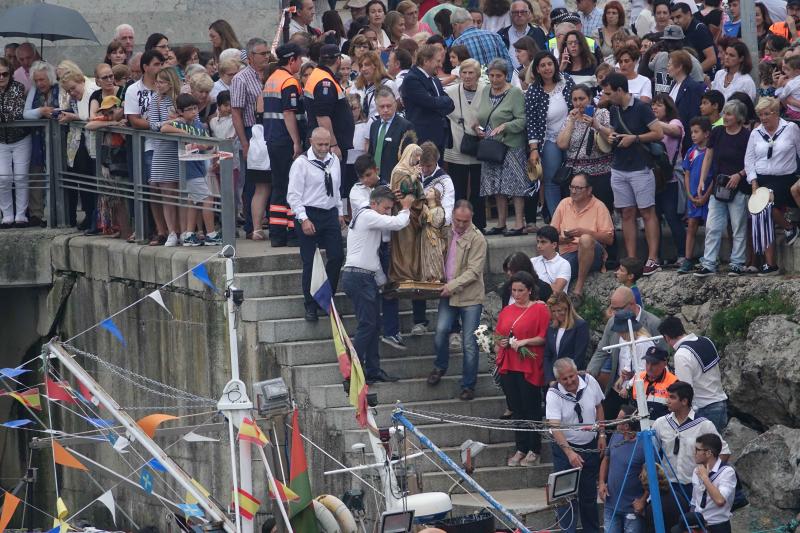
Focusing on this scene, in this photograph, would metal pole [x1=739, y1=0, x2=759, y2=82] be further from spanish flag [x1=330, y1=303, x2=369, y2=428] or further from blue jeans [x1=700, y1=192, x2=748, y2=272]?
spanish flag [x1=330, y1=303, x2=369, y2=428]

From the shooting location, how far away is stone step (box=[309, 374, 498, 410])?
16578 millimetres

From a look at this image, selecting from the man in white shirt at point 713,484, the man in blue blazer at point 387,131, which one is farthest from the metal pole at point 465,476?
the man in blue blazer at point 387,131

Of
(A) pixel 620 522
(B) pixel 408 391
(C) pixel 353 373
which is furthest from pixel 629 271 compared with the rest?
(C) pixel 353 373

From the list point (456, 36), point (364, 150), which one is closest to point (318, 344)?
point (364, 150)

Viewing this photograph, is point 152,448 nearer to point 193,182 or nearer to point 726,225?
point 193,182

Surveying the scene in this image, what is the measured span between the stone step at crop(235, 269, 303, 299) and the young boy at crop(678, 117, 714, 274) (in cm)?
355

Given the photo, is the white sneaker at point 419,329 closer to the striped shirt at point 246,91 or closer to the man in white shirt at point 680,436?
the striped shirt at point 246,91

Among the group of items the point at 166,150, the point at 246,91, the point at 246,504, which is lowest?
the point at 246,504

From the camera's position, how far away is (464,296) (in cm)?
1673

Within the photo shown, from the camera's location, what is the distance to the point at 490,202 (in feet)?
66.2

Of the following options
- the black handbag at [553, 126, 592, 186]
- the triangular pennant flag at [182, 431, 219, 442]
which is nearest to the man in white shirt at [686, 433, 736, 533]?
the triangular pennant flag at [182, 431, 219, 442]

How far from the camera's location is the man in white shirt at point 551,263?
16766mm

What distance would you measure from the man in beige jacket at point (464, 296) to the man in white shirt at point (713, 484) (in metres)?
2.90

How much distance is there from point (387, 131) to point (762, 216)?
3676 mm
